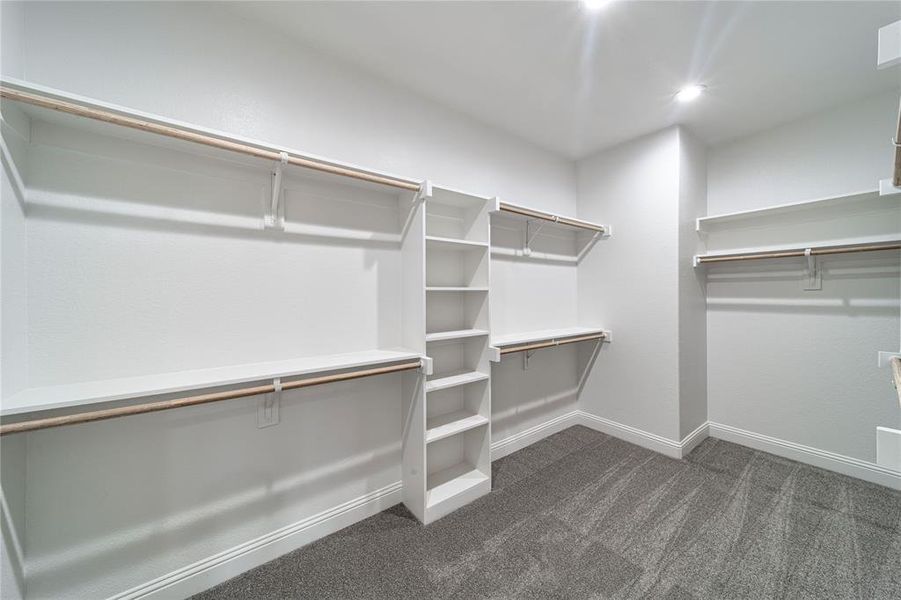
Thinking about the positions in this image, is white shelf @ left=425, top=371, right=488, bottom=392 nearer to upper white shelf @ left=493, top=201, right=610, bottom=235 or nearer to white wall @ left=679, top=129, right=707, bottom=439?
upper white shelf @ left=493, top=201, right=610, bottom=235

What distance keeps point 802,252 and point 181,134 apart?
12.2ft

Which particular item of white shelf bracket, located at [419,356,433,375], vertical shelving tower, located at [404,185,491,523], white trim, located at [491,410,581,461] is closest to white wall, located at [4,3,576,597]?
vertical shelving tower, located at [404,185,491,523]

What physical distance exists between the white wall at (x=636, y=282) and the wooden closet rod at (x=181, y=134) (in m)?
2.17

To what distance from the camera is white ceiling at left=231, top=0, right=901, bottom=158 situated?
5.09 feet

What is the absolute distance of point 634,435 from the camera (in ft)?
9.25

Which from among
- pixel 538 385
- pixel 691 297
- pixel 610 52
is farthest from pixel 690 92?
pixel 538 385

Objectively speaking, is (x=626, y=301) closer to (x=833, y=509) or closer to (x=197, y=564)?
(x=833, y=509)

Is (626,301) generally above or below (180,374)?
above

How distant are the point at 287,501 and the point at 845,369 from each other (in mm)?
3835

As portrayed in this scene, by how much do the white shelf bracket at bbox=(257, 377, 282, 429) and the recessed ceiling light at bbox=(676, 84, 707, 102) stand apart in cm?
312

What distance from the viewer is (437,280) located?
7.32 ft

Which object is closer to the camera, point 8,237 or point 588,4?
point 8,237

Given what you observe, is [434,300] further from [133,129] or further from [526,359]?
[133,129]

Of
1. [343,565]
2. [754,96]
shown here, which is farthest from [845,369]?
[343,565]
